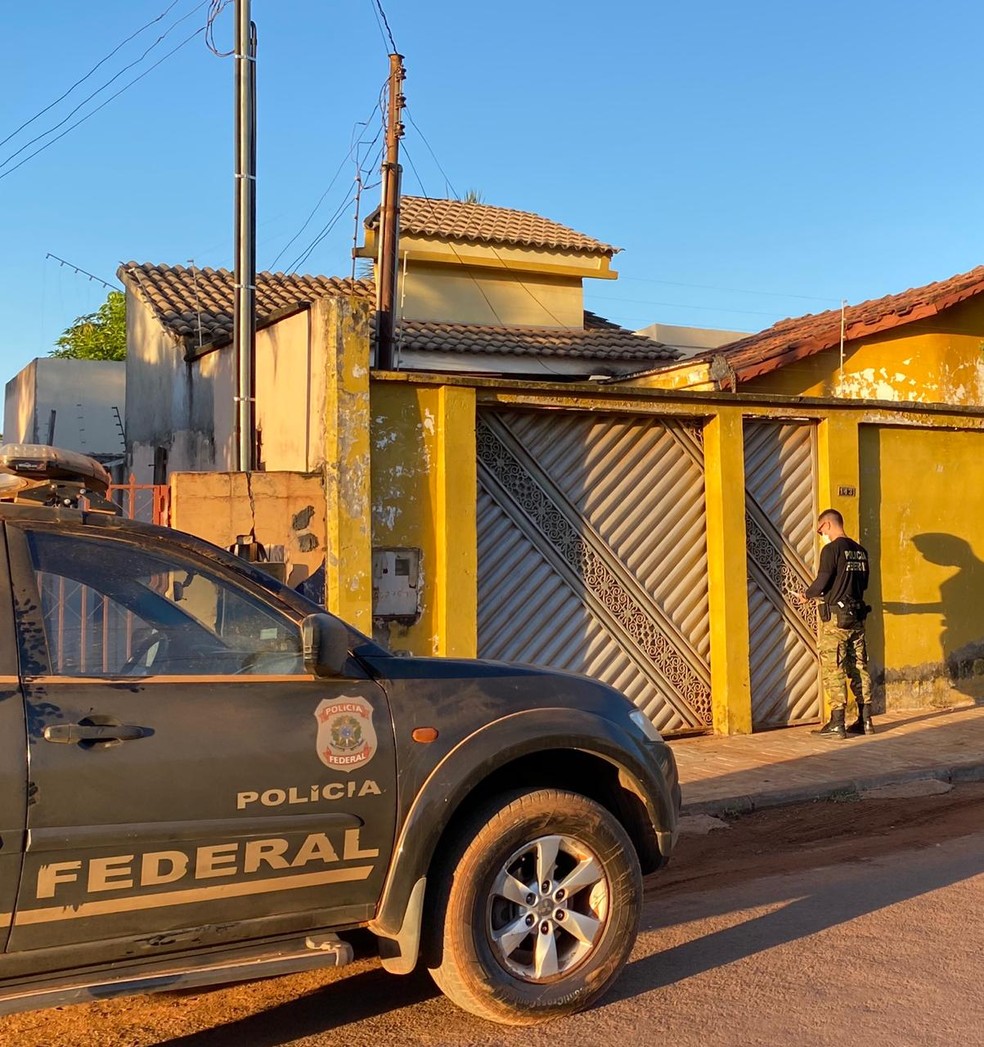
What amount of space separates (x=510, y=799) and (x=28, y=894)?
5.27ft

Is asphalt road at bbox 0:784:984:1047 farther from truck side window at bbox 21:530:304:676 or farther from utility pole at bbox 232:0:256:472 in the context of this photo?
Answer: utility pole at bbox 232:0:256:472

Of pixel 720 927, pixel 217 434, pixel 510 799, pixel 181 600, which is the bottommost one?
pixel 720 927

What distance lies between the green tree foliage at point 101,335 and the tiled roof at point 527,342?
985 inches

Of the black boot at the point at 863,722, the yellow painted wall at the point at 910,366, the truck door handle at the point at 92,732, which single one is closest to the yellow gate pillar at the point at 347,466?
the black boot at the point at 863,722

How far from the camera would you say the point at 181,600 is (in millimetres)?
3959

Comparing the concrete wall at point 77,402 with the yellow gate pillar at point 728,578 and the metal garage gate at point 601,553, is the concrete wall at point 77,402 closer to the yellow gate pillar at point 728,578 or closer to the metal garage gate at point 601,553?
the metal garage gate at point 601,553

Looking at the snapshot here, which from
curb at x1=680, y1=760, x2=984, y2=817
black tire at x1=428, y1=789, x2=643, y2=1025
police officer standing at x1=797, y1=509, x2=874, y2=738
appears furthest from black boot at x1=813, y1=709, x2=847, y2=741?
black tire at x1=428, y1=789, x2=643, y2=1025

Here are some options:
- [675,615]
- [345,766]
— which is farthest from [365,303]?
[345,766]

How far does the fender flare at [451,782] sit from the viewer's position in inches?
158

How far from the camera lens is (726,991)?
452 centimetres

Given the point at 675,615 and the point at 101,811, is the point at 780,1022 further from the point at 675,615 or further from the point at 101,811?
the point at 675,615

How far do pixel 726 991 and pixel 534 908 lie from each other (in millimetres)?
861

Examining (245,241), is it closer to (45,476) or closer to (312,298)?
(45,476)

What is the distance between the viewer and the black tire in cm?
411
